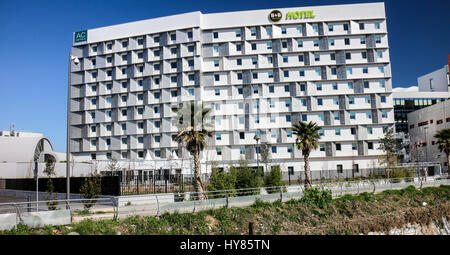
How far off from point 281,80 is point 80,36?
3980cm

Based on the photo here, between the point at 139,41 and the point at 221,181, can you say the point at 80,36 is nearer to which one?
the point at 139,41

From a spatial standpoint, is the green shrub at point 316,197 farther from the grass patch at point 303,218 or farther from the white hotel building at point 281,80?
the white hotel building at point 281,80

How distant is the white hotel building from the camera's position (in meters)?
61.1

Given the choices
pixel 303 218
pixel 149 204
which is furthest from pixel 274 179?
pixel 149 204

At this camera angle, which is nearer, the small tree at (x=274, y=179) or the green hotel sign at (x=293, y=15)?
the small tree at (x=274, y=179)

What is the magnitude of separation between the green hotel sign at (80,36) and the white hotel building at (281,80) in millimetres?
16036

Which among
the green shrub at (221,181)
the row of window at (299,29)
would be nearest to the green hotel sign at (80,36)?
the row of window at (299,29)

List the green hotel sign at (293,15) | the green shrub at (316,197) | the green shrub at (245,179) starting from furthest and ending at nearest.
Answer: the green hotel sign at (293,15), the green shrub at (245,179), the green shrub at (316,197)

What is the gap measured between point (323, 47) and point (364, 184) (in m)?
34.6

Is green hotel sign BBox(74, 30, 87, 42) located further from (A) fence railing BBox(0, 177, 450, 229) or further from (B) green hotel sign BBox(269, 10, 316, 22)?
(A) fence railing BBox(0, 177, 450, 229)

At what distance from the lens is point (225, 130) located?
61156 mm

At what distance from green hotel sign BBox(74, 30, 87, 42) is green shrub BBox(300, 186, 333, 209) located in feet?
189

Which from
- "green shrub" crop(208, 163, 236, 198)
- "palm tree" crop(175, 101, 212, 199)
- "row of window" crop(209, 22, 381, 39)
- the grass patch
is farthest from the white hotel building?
"green shrub" crop(208, 163, 236, 198)

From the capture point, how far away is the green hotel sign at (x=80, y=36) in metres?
68.6
